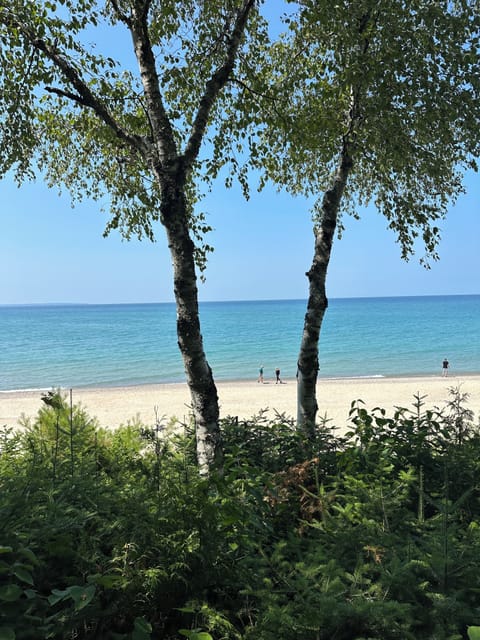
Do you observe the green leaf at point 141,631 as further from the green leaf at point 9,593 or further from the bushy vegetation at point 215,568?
the green leaf at point 9,593

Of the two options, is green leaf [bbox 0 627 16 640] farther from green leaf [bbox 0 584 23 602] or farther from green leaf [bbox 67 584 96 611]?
green leaf [bbox 67 584 96 611]

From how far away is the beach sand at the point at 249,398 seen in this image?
21.6 metres

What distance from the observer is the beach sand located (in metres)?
21.6

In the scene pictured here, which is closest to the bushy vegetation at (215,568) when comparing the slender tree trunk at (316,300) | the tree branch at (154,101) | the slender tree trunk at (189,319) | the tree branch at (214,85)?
the slender tree trunk at (189,319)

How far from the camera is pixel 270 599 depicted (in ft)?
6.55

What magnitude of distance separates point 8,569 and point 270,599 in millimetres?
1092

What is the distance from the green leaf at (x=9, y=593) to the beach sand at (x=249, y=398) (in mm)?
16696

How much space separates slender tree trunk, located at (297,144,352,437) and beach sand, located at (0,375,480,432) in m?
11.2

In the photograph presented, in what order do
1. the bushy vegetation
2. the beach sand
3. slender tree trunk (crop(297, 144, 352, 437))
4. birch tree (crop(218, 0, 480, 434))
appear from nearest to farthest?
the bushy vegetation < birch tree (crop(218, 0, 480, 434)) < slender tree trunk (crop(297, 144, 352, 437)) < the beach sand

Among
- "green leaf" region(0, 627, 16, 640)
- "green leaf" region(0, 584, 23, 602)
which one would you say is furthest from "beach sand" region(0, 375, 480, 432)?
"green leaf" region(0, 627, 16, 640)

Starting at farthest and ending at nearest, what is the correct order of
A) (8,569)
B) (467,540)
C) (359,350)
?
(359,350), (467,540), (8,569)

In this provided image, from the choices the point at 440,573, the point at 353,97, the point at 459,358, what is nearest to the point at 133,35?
the point at 353,97

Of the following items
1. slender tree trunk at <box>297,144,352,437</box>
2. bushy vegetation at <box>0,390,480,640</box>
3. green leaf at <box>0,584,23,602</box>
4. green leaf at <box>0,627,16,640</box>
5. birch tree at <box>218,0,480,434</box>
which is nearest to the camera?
green leaf at <box>0,627,16,640</box>

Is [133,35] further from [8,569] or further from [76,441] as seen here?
[8,569]
